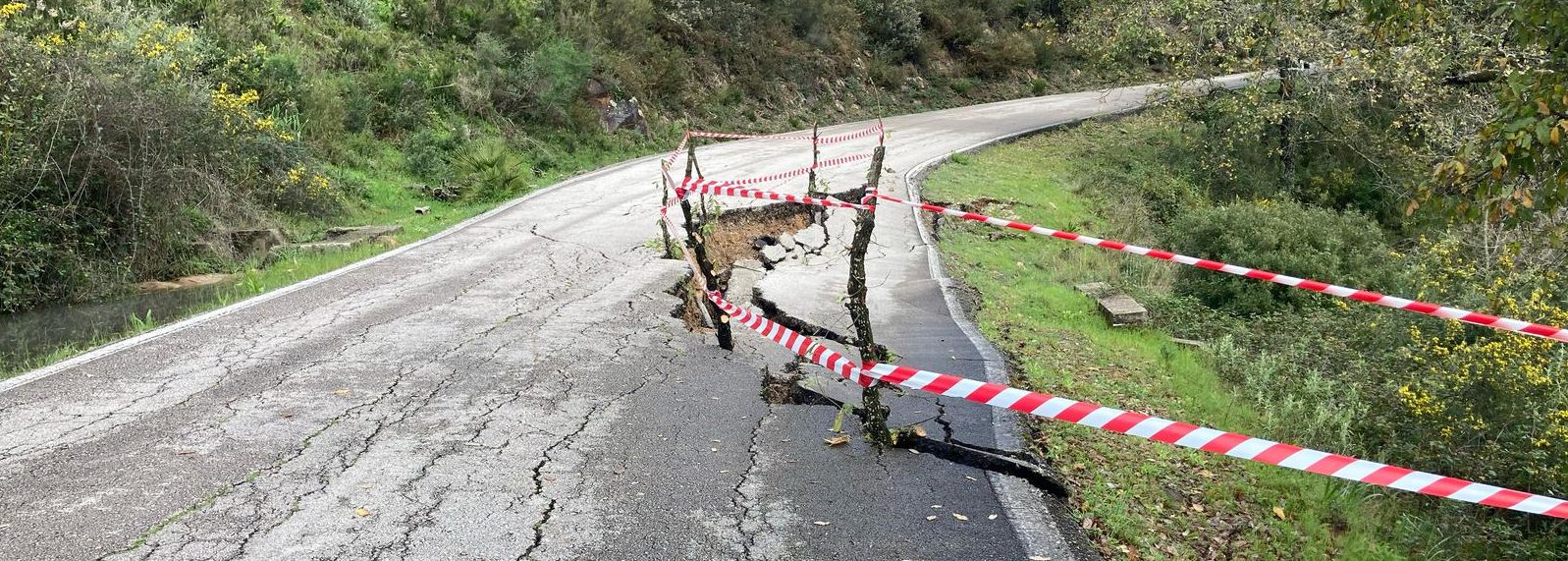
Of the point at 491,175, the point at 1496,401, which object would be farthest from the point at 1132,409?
the point at 491,175

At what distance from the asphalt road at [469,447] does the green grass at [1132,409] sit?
0.48 meters

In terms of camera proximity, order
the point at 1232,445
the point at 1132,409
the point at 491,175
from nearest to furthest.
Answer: the point at 1232,445, the point at 1132,409, the point at 491,175

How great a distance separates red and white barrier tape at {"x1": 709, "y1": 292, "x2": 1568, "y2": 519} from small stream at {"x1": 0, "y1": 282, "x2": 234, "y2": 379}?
7.05 m

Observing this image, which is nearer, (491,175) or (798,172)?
(491,175)

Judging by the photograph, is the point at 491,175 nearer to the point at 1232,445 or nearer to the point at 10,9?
the point at 10,9

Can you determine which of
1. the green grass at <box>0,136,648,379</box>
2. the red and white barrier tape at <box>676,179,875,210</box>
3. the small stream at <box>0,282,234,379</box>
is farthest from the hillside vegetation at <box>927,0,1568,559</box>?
the small stream at <box>0,282,234,379</box>

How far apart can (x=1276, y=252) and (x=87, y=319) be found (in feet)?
44.4

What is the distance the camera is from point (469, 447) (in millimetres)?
5340

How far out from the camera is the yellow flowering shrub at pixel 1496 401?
19.7ft

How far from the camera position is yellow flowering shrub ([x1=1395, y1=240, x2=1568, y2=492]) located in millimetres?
6004

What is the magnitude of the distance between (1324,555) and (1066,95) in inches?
1132

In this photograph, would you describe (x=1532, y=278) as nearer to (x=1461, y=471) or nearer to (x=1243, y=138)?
(x=1461, y=471)

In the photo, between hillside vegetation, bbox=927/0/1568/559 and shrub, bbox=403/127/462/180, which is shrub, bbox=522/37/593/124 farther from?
hillside vegetation, bbox=927/0/1568/559

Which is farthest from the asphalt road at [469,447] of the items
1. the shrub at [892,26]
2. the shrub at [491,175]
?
the shrub at [892,26]
